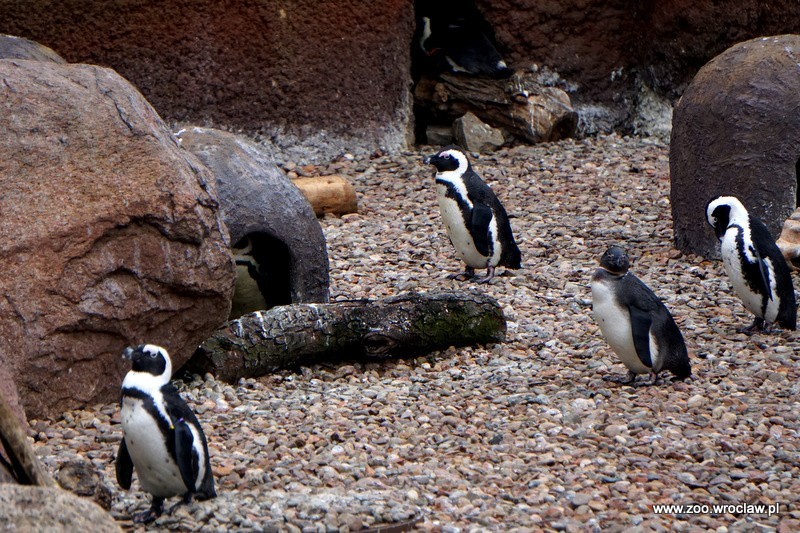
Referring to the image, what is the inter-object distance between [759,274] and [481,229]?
1.88 m

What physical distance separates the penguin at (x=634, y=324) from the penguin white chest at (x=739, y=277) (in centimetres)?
94

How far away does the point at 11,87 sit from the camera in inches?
181

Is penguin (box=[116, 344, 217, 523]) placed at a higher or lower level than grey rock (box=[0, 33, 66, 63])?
lower

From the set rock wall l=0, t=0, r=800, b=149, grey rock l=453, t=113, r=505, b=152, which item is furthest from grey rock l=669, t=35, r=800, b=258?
rock wall l=0, t=0, r=800, b=149

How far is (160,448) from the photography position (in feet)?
11.9

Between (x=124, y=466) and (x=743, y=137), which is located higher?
(x=743, y=137)

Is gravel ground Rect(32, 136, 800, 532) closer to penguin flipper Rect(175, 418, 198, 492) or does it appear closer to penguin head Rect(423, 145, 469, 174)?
penguin flipper Rect(175, 418, 198, 492)

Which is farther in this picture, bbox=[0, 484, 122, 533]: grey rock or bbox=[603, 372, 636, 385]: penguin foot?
bbox=[603, 372, 636, 385]: penguin foot

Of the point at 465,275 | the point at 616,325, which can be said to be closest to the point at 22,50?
the point at 465,275

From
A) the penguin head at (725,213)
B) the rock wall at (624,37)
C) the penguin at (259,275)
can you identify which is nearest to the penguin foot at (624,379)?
the penguin head at (725,213)

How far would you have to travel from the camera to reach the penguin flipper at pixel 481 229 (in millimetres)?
6996

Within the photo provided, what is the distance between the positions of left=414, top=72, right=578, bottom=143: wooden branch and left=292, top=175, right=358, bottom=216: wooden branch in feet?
7.16

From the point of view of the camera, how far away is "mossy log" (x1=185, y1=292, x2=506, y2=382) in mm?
5141

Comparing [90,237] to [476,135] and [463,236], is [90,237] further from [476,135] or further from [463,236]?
[476,135]
